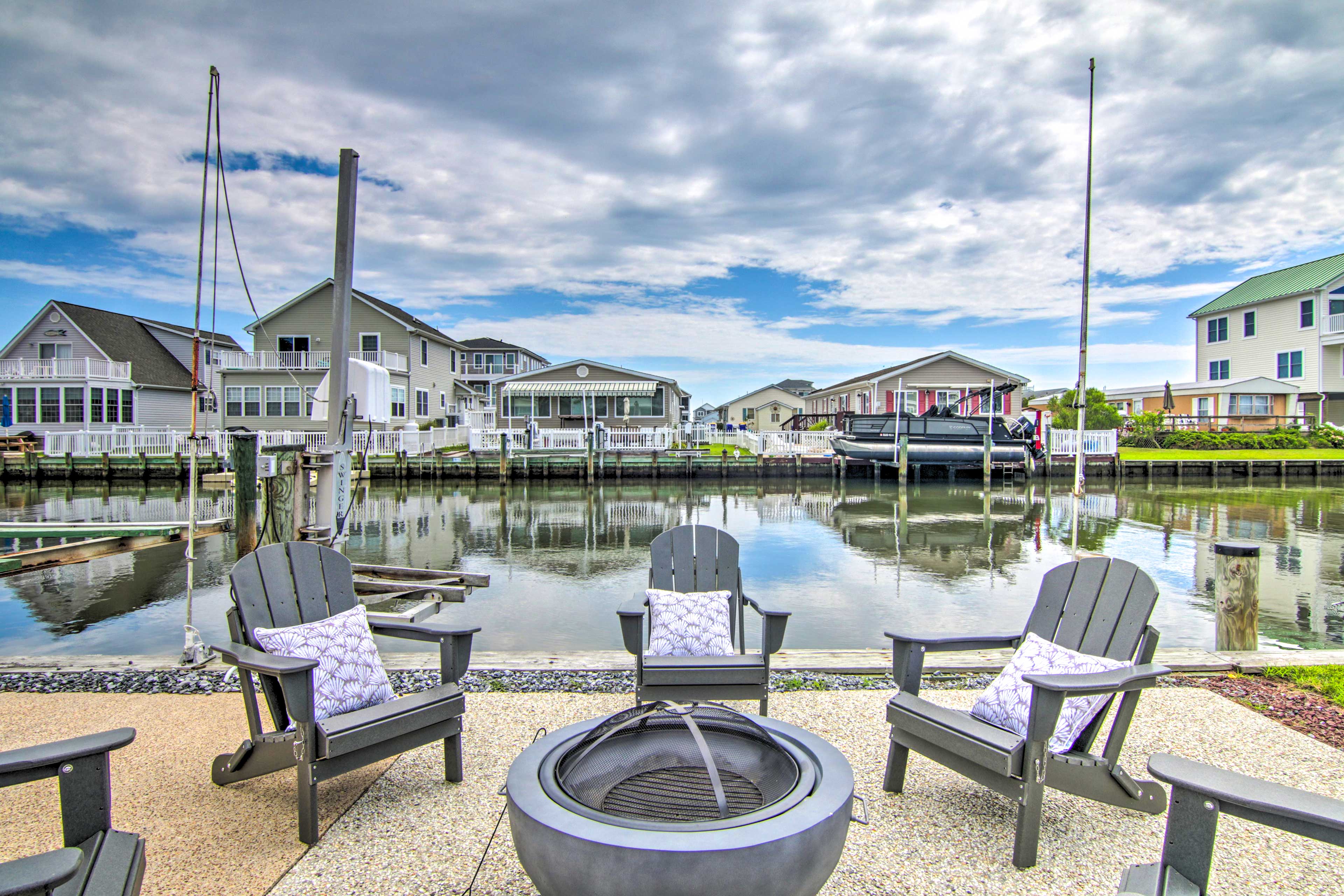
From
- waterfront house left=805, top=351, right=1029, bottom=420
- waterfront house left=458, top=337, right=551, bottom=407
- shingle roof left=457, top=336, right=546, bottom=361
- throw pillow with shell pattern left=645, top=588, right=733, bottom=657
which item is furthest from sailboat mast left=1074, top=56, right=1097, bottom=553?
shingle roof left=457, top=336, right=546, bottom=361

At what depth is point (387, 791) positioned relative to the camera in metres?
2.99

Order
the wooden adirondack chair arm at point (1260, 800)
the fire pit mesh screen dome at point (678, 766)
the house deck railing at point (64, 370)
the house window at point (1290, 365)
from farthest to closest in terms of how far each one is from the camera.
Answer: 1. the house window at point (1290, 365)
2. the house deck railing at point (64, 370)
3. the fire pit mesh screen dome at point (678, 766)
4. the wooden adirondack chair arm at point (1260, 800)

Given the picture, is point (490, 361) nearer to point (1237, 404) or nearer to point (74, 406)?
point (74, 406)

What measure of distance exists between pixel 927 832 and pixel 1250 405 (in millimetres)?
40212

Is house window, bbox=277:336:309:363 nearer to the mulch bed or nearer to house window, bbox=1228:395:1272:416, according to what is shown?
the mulch bed

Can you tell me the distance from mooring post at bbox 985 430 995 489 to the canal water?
5.98 feet

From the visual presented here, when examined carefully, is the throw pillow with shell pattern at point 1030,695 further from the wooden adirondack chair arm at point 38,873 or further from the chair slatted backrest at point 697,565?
the wooden adirondack chair arm at point 38,873

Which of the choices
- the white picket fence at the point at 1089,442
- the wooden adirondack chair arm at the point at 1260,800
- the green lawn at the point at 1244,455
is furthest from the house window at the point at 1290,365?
the wooden adirondack chair arm at the point at 1260,800

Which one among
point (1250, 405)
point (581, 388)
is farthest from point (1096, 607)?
point (1250, 405)

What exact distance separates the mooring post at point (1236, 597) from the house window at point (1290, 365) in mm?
36983

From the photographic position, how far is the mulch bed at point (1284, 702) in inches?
141

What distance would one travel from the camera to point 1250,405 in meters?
32.7

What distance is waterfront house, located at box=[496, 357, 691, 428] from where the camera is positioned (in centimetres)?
3112

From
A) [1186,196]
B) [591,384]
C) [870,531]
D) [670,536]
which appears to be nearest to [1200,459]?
[1186,196]
